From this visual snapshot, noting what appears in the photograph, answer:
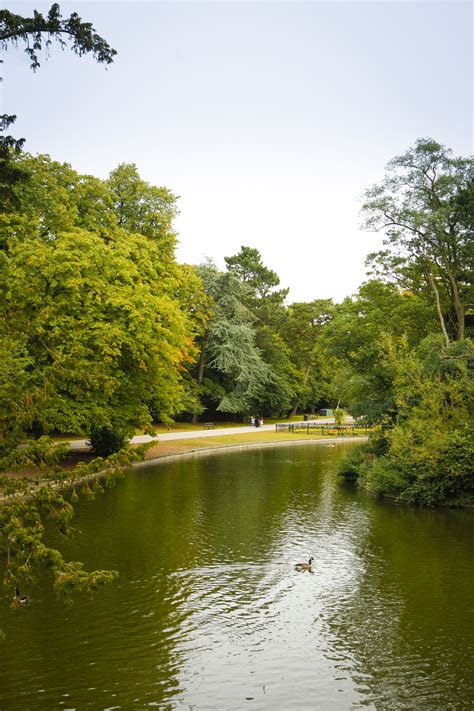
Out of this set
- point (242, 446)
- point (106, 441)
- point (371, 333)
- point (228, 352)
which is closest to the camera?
point (371, 333)

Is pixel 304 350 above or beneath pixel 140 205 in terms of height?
beneath

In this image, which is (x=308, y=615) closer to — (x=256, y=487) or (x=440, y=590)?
(x=440, y=590)

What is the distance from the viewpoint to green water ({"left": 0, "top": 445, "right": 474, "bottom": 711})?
368 inches

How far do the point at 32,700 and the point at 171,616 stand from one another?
376 cm

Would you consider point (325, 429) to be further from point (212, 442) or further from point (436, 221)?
→ point (436, 221)

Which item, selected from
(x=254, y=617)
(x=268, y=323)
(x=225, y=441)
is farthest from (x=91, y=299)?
(x=268, y=323)

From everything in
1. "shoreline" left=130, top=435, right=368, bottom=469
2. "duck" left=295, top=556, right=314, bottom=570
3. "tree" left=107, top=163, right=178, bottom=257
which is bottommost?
"duck" left=295, top=556, right=314, bottom=570

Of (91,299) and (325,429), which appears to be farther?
(325,429)

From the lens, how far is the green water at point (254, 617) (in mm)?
9359

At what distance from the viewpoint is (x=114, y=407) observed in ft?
95.2

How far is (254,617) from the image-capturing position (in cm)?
1228

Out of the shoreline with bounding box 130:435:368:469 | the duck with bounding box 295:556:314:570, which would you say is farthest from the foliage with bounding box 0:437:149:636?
the shoreline with bounding box 130:435:368:469

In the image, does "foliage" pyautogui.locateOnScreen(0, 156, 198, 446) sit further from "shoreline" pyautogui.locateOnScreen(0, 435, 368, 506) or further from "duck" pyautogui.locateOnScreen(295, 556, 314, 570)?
"duck" pyautogui.locateOnScreen(295, 556, 314, 570)

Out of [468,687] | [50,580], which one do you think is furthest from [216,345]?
[468,687]
